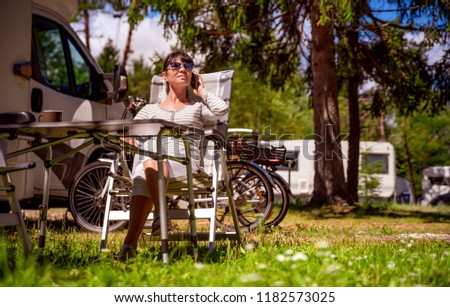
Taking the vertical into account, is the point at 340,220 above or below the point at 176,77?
below

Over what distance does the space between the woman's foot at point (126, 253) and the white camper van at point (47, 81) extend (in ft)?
6.95

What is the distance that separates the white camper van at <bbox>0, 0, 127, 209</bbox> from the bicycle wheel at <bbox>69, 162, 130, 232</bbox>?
302mm

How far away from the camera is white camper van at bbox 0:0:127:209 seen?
554 cm

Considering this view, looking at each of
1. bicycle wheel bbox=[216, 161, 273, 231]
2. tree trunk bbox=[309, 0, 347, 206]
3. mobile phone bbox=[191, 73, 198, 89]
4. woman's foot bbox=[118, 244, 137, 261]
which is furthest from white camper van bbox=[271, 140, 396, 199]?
woman's foot bbox=[118, 244, 137, 261]

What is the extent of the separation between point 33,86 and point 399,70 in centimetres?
729

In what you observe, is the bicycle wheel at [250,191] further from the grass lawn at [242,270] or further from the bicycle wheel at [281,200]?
the grass lawn at [242,270]

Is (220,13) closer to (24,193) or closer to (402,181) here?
(24,193)

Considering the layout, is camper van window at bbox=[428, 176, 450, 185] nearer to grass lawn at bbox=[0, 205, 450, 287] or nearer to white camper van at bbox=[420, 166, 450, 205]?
white camper van at bbox=[420, 166, 450, 205]

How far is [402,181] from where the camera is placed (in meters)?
30.2

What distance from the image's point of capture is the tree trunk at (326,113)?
36.7 ft

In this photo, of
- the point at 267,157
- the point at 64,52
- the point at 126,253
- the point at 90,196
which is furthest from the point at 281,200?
the point at 126,253

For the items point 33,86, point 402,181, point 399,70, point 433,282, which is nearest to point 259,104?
point 402,181

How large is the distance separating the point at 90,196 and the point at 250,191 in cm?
163
